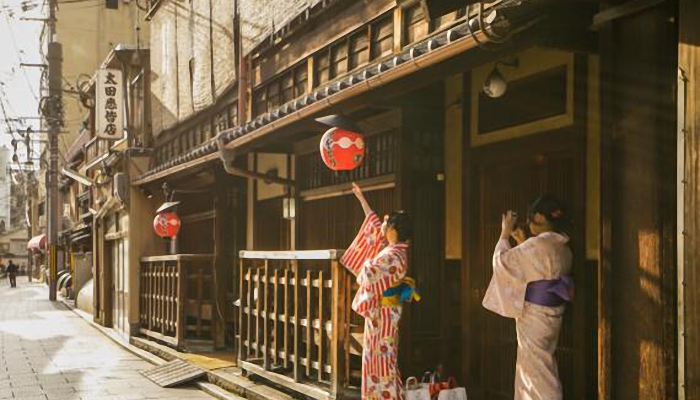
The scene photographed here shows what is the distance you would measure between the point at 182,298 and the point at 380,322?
28.2ft

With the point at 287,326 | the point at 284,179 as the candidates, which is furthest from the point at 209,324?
the point at 287,326

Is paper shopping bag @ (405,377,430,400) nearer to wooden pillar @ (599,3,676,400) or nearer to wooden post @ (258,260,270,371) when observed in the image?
wooden pillar @ (599,3,676,400)

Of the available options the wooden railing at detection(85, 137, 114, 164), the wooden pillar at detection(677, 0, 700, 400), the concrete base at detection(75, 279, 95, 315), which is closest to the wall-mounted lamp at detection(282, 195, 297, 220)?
the wooden pillar at detection(677, 0, 700, 400)

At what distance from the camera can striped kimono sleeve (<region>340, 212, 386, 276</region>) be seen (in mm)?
Result: 9102

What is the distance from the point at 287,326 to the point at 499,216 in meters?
3.90

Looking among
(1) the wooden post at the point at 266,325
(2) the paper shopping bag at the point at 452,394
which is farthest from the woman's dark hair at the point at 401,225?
(1) the wooden post at the point at 266,325

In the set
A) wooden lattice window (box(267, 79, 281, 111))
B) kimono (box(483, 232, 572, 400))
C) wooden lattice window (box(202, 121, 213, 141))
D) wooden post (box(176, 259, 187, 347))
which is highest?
wooden lattice window (box(267, 79, 281, 111))

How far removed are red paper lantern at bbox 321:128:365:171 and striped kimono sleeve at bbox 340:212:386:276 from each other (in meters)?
0.79

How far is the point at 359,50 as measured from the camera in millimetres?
11734

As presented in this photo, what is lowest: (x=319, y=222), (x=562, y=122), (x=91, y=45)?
(x=319, y=222)

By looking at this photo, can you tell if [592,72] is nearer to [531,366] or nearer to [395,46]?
[531,366]

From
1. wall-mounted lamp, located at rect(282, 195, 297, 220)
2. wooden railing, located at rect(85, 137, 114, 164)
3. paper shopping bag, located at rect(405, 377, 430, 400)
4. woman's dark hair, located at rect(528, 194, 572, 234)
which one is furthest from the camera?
wooden railing, located at rect(85, 137, 114, 164)

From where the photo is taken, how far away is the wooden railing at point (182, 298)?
16375mm

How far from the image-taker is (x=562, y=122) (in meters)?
7.73
